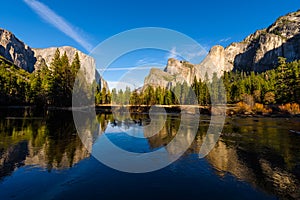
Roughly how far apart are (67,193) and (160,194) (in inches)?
164

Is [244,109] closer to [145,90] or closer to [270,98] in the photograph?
[270,98]

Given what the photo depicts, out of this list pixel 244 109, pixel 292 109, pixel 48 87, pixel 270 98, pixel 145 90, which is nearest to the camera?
pixel 292 109

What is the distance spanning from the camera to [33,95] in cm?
8031

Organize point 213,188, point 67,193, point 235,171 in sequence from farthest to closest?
point 235,171 < point 213,188 < point 67,193

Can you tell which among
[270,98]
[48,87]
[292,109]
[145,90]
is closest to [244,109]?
[292,109]

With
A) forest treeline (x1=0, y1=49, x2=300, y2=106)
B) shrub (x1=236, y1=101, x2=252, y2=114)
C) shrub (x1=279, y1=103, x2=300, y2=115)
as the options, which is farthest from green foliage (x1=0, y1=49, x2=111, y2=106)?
shrub (x1=279, y1=103, x2=300, y2=115)

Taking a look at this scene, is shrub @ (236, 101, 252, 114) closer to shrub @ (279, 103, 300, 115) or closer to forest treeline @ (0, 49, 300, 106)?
forest treeline @ (0, 49, 300, 106)

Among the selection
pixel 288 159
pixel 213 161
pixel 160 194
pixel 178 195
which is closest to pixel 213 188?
pixel 178 195

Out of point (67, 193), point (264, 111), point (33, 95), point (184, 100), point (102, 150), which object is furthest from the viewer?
point (184, 100)

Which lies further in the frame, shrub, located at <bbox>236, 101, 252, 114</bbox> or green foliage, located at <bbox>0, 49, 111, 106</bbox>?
green foliage, located at <bbox>0, 49, 111, 106</bbox>

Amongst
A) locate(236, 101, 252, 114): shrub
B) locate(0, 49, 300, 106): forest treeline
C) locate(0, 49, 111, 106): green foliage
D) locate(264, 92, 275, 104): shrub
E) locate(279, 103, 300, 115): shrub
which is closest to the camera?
locate(279, 103, 300, 115): shrub

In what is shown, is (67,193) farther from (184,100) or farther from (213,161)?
(184,100)

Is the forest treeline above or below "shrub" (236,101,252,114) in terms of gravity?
above

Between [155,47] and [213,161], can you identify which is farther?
[155,47]
